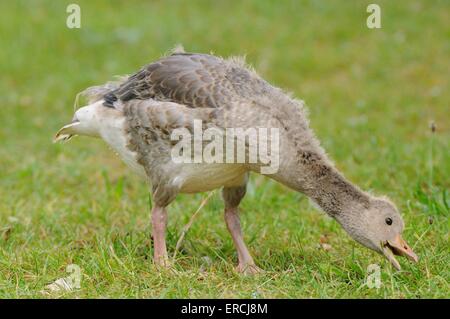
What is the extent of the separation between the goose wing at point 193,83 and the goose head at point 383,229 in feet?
3.52

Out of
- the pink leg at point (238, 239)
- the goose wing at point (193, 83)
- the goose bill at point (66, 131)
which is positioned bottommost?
the pink leg at point (238, 239)

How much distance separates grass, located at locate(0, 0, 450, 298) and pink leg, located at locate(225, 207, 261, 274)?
116 mm

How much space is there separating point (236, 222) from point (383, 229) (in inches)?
44.5

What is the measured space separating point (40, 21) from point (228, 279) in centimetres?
836

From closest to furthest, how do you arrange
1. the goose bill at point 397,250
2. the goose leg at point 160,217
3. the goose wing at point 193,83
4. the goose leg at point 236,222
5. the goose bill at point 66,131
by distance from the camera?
the goose bill at point 397,250 < the goose wing at point 193,83 < the goose leg at point 160,217 < the goose leg at point 236,222 < the goose bill at point 66,131

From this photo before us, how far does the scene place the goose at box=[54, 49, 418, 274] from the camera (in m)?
5.27

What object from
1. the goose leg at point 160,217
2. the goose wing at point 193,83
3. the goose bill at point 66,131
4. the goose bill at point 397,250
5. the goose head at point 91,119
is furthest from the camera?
the goose bill at point 66,131

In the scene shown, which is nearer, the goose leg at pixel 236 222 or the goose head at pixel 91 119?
the goose leg at pixel 236 222

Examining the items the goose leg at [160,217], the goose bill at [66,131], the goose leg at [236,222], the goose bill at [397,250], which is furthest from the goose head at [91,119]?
the goose bill at [397,250]

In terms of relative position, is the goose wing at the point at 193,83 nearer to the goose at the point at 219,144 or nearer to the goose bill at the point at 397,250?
the goose at the point at 219,144

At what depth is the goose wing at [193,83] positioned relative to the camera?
5367mm
